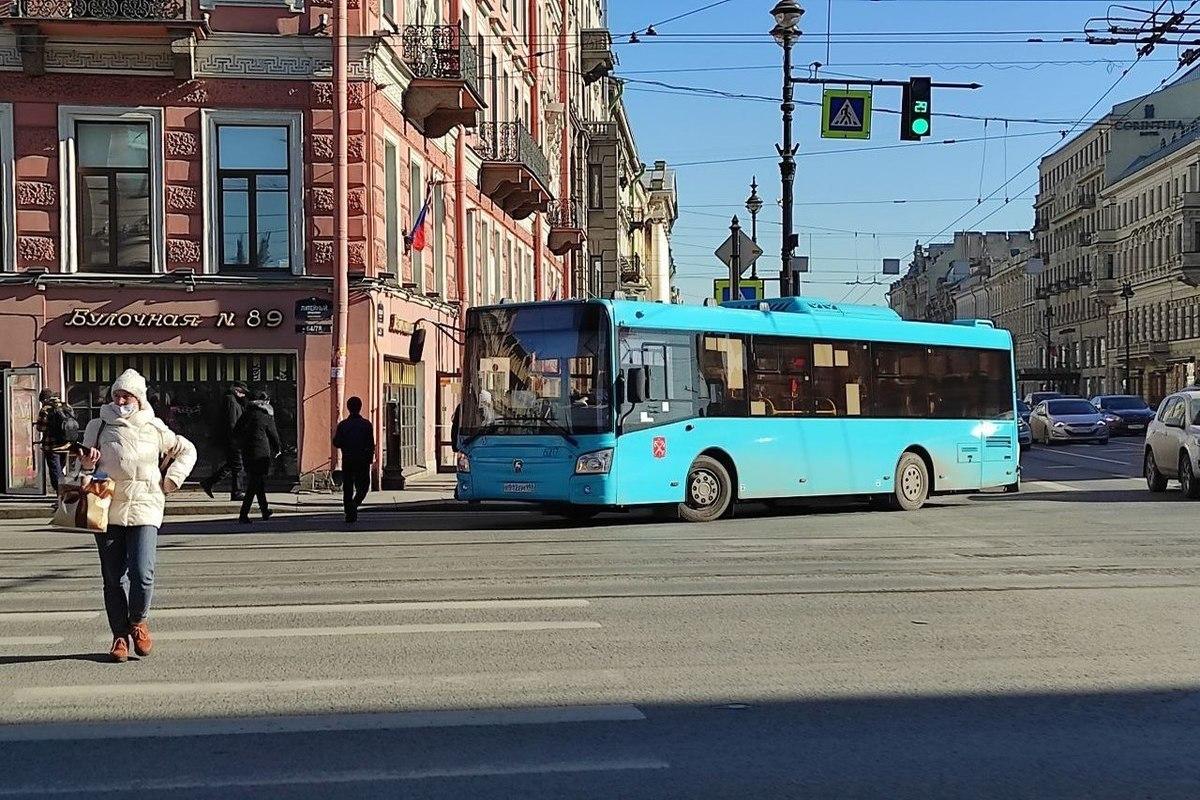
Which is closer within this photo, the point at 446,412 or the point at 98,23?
the point at 98,23

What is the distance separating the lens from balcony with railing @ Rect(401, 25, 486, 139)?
27.6m

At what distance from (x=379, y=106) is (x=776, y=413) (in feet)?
31.0

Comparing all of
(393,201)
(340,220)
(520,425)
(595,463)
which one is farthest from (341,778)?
(393,201)

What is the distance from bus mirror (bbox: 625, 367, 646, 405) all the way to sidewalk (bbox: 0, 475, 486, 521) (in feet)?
16.3

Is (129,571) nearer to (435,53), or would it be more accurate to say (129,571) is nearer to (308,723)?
(308,723)

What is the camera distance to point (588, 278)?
61250 millimetres

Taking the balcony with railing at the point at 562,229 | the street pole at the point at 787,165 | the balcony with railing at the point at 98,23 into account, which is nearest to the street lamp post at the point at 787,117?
the street pole at the point at 787,165

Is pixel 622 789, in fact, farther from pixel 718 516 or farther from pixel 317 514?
pixel 317 514

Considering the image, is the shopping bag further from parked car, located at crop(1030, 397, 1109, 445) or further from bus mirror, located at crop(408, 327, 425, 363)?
parked car, located at crop(1030, 397, 1109, 445)

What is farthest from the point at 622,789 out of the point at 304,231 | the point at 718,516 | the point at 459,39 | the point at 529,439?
the point at 459,39

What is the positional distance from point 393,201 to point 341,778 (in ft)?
72.2

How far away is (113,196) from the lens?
24516 millimetres

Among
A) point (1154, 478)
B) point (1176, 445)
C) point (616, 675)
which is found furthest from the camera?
point (1154, 478)

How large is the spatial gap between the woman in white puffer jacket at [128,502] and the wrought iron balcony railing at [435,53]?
19376 millimetres
